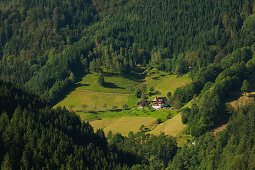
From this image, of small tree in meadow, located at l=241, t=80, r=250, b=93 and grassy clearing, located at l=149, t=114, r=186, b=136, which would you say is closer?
grassy clearing, located at l=149, t=114, r=186, b=136

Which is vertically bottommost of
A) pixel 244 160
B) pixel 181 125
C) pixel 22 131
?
pixel 181 125

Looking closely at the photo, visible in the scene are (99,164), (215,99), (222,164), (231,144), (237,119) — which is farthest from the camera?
(215,99)

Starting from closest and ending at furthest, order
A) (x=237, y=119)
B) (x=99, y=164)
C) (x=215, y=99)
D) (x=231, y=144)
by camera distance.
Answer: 1. (x=99, y=164)
2. (x=231, y=144)
3. (x=237, y=119)
4. (x=215, y=99)

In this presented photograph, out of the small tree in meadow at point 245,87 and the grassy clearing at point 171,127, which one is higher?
the small tree in meadow at point 245,87

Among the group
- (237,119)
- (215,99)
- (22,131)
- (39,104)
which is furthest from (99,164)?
(215,99)

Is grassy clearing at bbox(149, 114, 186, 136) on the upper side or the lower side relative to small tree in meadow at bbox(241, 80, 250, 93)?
lower

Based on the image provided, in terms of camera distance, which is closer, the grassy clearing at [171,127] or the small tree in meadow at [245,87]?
the grassy clearing at [171,127]

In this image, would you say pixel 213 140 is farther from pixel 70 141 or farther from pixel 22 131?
pixel 22 131

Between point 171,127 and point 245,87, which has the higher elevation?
point 245,87
